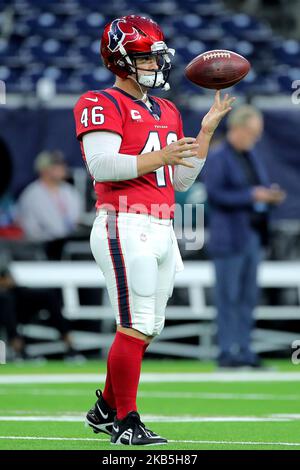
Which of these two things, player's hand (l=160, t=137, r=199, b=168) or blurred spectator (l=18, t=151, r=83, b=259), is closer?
player's hand (l=160, t=137, r=199, b=168)

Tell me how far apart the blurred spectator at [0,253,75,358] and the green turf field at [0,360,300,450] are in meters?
0.33

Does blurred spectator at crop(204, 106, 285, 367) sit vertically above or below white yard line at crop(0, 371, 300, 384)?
above

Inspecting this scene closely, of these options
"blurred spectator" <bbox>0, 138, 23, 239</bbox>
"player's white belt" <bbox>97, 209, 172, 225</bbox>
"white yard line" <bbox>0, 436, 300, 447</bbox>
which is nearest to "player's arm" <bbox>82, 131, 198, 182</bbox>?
"player's white belt" <bbox>97, 209, 172, 225</bbox>

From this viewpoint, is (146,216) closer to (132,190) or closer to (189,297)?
(132,190)

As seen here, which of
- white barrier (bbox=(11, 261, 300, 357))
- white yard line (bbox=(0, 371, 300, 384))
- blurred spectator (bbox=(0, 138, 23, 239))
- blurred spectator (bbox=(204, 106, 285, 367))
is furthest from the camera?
blurred spectator (bbox=(0, 138, 23, 239))

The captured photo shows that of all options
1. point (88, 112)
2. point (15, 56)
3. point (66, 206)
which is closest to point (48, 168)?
point (66, 206)

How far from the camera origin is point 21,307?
37.3 ft

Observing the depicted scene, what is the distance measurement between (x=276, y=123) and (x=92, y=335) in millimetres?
2852

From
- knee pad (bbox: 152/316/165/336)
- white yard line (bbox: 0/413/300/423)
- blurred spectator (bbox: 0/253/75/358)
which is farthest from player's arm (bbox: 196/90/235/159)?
blurred spectator (bbox: 0/253/75/358)

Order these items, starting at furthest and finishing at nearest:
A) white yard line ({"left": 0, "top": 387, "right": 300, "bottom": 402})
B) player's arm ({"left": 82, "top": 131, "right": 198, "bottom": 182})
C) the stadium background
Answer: white yard line ({"left": 0, "top": 387, "right": 300, "bottom": 402}) → the stadium background → player's arm ({"left": 82, "top": 131, "right": 198, "bottom": 182})

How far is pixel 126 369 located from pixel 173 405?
2.36 metres

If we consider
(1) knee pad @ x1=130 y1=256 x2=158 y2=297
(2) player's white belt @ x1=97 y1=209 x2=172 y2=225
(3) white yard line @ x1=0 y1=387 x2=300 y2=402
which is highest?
(2) player's white belt @ x1=97 y1=209 x2=172 y2=225

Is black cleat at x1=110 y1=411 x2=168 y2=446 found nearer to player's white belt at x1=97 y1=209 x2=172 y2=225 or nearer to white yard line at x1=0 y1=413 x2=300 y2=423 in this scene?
player's white belt at x1=97 y1=209 x2=172 y2=225

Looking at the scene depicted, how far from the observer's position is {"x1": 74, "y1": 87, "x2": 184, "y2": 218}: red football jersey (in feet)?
17.3
